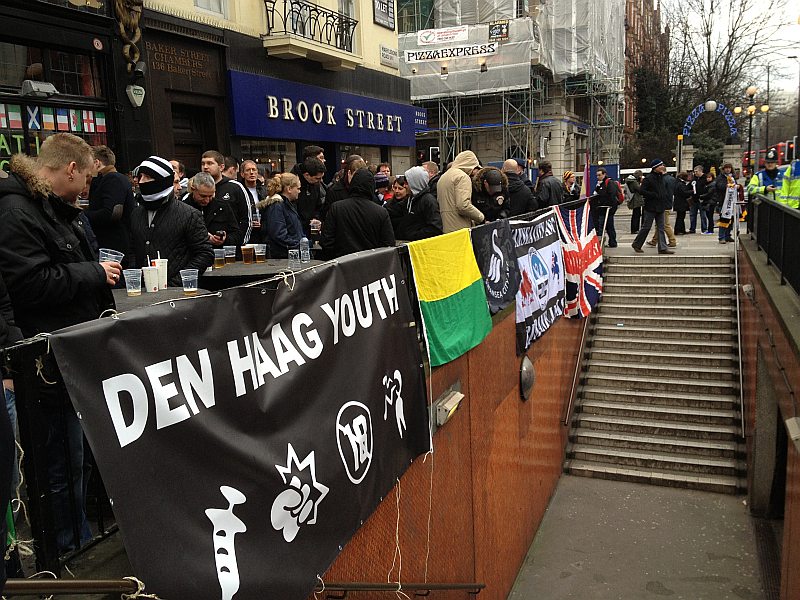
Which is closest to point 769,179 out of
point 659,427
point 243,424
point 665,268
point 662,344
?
point 665,268

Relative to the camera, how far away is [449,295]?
5.36m

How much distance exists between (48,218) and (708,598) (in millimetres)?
8461

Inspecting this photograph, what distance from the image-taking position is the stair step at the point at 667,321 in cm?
1280

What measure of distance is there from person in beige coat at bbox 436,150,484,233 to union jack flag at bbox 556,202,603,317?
2334 millimetres

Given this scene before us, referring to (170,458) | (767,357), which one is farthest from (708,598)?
(170,458)

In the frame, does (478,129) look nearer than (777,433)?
No

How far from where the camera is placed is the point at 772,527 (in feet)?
31.6

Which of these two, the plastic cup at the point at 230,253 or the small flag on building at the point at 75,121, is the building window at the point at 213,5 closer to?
the small flag on building at the point at 75,121

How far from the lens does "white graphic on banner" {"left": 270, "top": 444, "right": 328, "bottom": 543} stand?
9.37 feet

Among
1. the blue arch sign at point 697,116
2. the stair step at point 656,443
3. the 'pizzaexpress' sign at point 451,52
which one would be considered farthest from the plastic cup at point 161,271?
the blue arch sign at point 697,116

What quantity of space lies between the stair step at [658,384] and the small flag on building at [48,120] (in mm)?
9931

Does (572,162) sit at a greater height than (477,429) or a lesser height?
greater

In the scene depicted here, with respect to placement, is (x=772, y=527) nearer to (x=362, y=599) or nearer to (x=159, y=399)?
(x=362, y=599)

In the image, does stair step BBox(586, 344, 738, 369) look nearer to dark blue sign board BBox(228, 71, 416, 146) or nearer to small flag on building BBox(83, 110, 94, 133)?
dark blue sign board BBox(228, 71, 416, 146)
